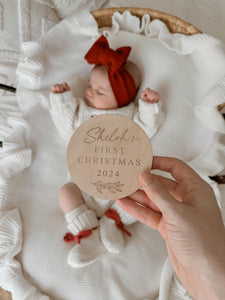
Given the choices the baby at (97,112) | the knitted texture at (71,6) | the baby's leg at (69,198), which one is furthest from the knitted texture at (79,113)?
the knitted texture at (71,6)

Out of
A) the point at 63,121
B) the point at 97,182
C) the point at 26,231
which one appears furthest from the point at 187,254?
the point at 63,121

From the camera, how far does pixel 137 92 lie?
53.3 inches

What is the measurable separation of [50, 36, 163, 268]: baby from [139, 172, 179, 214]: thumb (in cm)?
46

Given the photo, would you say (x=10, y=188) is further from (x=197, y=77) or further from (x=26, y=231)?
(x=197, y=77)

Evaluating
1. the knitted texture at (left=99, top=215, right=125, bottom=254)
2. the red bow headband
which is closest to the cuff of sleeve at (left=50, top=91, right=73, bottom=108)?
the red bow headband

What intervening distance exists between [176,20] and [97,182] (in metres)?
0.91

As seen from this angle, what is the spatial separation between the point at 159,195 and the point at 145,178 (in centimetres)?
7

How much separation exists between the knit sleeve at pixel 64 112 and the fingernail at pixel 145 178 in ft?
1.97

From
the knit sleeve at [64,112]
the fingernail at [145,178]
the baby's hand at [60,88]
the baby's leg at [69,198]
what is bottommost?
the baby's leg at [69,198]

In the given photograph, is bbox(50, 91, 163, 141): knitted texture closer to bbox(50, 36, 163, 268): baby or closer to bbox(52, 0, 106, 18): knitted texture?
bbox(50, 36, 163, 268): baby

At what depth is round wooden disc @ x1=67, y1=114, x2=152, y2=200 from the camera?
2.42 ft

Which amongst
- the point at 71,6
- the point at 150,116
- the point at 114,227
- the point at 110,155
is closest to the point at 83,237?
the point at 114,227

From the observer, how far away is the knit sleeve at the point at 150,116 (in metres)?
1.14

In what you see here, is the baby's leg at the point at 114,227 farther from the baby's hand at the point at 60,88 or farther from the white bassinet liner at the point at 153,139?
the baby's hand at the point at 60,88
